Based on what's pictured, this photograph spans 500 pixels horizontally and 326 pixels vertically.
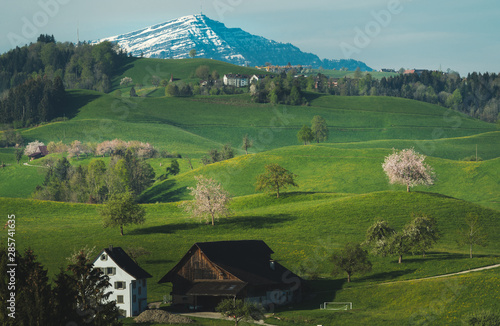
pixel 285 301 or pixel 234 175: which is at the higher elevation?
pixel 234 175

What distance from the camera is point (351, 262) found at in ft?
245

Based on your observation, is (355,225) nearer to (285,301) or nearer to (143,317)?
(285,301)

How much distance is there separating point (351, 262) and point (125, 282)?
25332 millimetres

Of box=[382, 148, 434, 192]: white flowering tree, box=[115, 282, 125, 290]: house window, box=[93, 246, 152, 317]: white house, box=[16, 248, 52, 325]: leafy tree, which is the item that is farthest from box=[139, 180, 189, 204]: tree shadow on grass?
box=[16, 248, 52, 325]: leafy tree

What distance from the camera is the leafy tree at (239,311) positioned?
5897cm

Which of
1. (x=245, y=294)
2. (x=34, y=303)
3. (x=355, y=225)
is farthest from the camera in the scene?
(x=355, y=225)

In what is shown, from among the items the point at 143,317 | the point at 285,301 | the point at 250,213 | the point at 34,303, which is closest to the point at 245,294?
the point at 285,301

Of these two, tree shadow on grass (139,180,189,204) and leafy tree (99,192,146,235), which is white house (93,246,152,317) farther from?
tree shadow on grass (139,180,189,204)

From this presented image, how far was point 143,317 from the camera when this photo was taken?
61.6 meters

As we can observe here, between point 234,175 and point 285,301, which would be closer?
point 285,301

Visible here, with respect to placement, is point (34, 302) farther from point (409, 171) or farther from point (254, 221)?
point (409, 171)

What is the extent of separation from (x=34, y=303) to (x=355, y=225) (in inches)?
2498

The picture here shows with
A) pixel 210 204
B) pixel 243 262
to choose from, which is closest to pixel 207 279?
pixel 243 262

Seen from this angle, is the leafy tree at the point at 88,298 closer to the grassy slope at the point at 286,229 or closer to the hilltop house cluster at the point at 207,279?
the hilltop house cluster at the point at 207,279
